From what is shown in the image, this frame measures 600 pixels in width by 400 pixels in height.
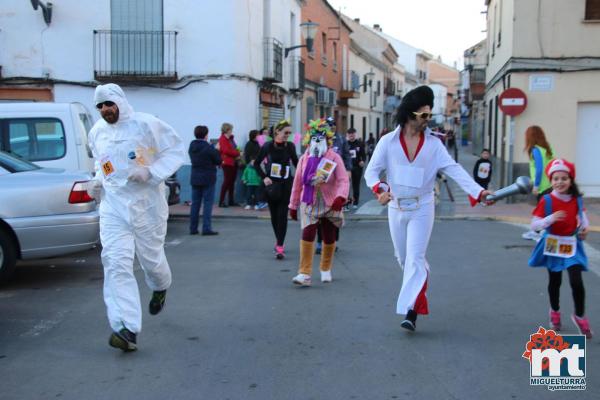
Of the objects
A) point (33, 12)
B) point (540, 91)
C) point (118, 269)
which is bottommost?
point (118, 269)

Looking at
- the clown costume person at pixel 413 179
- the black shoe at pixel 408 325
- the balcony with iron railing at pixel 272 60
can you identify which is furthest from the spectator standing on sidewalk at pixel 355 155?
the black shoe at pixel 408 325

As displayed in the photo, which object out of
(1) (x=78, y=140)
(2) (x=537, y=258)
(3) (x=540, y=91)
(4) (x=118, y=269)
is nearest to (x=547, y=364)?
(2) (x=537, y=258)

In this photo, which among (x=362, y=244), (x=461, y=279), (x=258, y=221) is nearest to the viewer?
(x=461, y=279)

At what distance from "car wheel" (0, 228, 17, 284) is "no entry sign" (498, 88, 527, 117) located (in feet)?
38.1

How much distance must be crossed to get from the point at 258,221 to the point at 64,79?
635 cm

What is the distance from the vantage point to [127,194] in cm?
532

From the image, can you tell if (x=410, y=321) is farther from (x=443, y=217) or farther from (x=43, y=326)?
(x=443, y=217)

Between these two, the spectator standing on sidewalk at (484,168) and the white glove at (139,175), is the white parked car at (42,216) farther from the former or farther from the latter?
the spectator standing on sidewalk at (484,168)

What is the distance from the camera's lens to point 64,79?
16.8 metres

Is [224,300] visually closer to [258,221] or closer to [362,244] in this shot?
[362,244]

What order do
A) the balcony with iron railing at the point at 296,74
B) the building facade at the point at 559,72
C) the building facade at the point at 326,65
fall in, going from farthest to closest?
the building facade at the point at 326,65 → the balcony with iron railing at the point at 296,74 → the building facade at the point at 559,72

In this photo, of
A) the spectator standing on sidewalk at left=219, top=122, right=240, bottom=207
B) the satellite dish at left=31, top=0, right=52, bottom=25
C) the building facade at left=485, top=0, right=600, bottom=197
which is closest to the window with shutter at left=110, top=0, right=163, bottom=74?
the satellite dish at left=31, top=0, right=52, bottom=25

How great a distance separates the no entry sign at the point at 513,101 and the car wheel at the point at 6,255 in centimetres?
1162

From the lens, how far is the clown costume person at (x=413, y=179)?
223 inches
